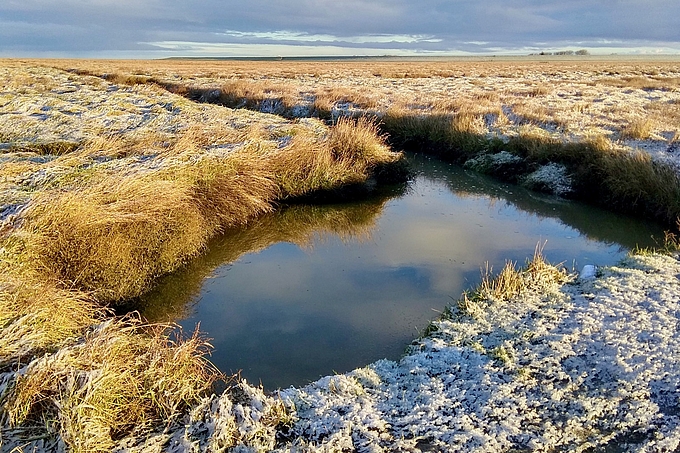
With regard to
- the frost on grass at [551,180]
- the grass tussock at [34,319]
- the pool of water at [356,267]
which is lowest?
the pool of water at [356,267]

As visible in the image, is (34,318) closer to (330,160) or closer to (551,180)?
(330,160)

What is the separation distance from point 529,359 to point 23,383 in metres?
4.25

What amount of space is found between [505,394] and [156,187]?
5.87 meters

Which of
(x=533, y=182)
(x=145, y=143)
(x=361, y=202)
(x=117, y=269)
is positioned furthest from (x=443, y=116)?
(x=117, y=269)

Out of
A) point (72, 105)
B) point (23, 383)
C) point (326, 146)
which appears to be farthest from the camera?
point (72, 105)

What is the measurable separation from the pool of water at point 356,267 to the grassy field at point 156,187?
1.66 ft

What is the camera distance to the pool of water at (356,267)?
232 inches

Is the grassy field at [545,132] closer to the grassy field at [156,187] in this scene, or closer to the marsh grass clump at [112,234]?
the grassy field at [156,187]

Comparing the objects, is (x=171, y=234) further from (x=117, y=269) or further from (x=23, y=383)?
(x=23, y=383)

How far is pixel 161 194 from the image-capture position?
7723mm

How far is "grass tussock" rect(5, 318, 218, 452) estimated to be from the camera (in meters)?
3.48

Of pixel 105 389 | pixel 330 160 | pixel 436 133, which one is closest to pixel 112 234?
pixel 105 389

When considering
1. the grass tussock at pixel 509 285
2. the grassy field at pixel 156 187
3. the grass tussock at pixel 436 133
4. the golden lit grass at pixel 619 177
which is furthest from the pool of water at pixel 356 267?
the grass tussock at pixel 436 133

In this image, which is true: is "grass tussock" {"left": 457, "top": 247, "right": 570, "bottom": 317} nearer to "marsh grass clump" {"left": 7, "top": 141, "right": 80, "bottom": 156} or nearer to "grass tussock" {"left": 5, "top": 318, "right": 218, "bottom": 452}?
"grass tussock" {"left": 5, "top": 318, "right": 218, "bottom": 452}
